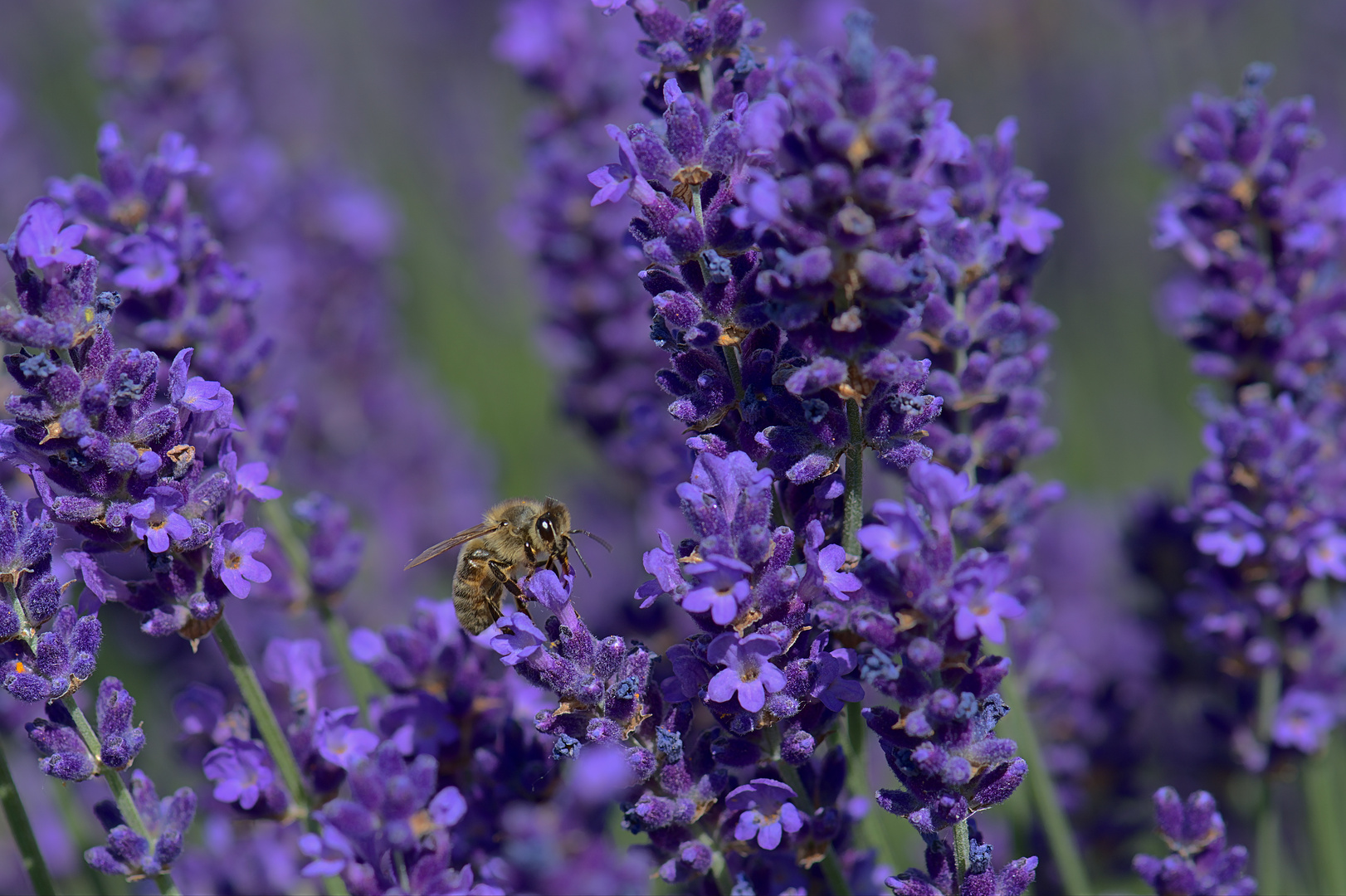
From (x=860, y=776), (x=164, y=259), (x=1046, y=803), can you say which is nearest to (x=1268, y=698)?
(x=1046, y=803)

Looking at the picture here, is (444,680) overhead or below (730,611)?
overhead

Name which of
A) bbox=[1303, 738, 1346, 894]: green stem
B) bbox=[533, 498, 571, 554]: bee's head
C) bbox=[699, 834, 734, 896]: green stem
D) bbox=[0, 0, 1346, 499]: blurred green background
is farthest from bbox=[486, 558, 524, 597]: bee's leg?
bbox=[0, 0, 1346, 499]: blurred green background

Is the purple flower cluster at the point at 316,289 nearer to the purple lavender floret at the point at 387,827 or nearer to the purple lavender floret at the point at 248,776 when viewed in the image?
the purple lavender floret at the point at 248,776

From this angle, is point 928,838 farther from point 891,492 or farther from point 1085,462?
point 1085,462

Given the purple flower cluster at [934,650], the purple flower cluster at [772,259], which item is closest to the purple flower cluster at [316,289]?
the purple flower cluster at [772,259]

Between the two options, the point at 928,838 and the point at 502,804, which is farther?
the point at 502,804

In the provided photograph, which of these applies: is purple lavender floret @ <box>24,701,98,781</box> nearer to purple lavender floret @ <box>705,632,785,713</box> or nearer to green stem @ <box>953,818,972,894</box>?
purple lavender floret @ <box>705,632,785,713</box>

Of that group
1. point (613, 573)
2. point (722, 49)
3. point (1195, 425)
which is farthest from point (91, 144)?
point (722, 49)
